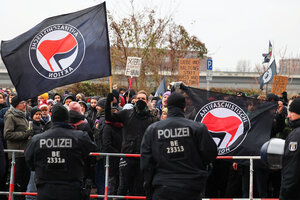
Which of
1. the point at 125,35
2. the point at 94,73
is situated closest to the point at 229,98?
the point at 94,73

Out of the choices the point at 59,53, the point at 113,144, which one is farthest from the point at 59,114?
the point at 113,144

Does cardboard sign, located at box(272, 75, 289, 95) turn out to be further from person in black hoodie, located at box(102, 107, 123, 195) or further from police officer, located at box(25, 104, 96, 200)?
police officer, located at box(25, 104, 96, 200)

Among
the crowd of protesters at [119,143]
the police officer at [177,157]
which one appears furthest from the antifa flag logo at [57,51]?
the police officer at [177,157]

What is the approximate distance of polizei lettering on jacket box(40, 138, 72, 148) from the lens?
6.02 meters

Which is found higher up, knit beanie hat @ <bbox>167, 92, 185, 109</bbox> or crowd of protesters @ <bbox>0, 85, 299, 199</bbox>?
knit beanie hat @ <bbox>167, 92, 185, 109</bbox>

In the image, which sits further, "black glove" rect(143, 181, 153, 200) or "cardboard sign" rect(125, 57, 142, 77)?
"cardboard sign" rect(125, 57, 142, 77)

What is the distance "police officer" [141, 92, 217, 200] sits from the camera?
18.4ft

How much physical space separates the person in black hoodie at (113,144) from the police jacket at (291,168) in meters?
3.76

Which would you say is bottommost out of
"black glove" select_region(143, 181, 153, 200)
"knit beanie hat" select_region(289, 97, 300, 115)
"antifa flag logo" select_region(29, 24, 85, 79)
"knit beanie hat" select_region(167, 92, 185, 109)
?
"black glove" select_region(143, 181, 153, 200)

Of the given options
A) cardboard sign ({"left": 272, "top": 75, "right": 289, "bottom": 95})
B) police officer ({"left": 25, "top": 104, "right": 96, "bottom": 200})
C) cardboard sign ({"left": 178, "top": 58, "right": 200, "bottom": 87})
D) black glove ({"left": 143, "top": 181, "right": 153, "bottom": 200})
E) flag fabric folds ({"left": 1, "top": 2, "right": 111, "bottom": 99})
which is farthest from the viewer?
cardboard sign ({"left": 178, "top": 58, "right": 200, "bottom": 87})

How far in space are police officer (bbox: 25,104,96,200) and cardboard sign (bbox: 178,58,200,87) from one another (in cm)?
1072

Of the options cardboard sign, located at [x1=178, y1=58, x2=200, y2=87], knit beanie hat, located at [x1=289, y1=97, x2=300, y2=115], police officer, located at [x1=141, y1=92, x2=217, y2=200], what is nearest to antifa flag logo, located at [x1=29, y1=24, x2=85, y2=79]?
police officer, located at [x1=141, y1=92, x2=217, y2=200]

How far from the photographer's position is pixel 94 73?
826 centimetres

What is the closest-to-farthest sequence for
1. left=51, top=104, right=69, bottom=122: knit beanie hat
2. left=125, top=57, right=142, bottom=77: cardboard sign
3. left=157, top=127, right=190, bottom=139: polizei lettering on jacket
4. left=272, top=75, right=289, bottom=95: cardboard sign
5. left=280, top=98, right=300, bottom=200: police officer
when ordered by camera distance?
left=280, top=98, right=300, bottom=200: police officer
left=157, top=127, right=190, bottom=139: polizei lettering on jacket
left=51, top=104, right=69, bottom=122: knit beanie hat
left=125, top=57, right=142, bottom=77: cardboard sign
left=272, top=75, right=289, bottom=95: cardboard sign
